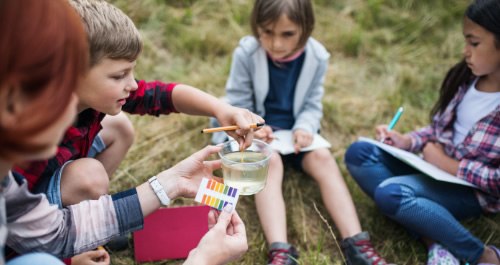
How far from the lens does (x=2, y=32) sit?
0.93 m

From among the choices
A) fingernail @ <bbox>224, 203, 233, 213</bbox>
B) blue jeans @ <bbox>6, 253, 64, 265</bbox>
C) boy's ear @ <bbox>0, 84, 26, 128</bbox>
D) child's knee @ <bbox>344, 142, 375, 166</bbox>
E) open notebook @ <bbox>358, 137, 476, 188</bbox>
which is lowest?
child's knee @ <bbox>344, 142, 375, 166</bbox>

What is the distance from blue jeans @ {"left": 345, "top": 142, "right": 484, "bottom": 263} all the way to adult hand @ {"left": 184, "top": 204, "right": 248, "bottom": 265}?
0.82 m

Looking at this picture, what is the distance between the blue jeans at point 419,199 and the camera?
1967mm

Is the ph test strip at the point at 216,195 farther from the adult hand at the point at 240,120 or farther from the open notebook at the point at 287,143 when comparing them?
the open notebook at the point at 287,143

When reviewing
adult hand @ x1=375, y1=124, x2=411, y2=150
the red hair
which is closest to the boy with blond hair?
the red hair

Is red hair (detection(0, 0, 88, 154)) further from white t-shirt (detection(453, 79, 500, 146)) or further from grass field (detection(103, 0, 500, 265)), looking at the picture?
white t-shirt (detection(453, 79, 500, 146))

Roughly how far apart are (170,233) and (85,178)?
0.48 meters

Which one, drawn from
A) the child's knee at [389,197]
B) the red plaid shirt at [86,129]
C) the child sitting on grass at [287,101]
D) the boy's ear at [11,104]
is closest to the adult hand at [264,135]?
the child sitting on grass at [287,101]

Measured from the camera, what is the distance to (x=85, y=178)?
154 centimetres

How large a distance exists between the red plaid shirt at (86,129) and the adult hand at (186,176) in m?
0.31

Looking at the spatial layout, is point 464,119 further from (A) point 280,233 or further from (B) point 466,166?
(A) point 280,233

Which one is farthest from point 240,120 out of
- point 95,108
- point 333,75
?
point 333,75

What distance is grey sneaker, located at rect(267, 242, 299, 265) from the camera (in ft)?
6.23

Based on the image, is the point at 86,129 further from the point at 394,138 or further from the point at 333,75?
the point at 333,75
